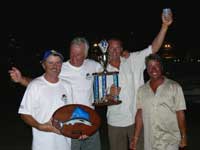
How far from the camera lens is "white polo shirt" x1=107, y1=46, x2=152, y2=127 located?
5535 millimetres

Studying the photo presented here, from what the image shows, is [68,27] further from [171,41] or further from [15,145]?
→ [15,145]

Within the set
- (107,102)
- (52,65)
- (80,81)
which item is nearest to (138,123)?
(107,102)

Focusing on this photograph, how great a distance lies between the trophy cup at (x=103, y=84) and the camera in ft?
17.4

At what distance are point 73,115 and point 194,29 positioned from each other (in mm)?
33157

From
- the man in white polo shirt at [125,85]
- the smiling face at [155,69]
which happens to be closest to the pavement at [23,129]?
the man in white polo shirt at [125,85]

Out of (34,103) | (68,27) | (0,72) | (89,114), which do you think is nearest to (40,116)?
(34,103)

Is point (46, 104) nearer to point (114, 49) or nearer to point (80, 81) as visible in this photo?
point (80, 81)

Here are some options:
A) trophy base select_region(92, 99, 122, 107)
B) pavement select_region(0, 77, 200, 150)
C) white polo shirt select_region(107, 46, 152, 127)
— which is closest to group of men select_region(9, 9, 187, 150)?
white polo shirt select_region(107, 46, 152, 127)

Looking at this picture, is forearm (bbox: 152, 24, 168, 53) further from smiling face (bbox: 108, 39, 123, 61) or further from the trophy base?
the trophy base

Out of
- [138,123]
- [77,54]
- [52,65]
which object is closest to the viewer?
[52,65]

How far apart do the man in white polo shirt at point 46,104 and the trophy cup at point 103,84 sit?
0.96 metres

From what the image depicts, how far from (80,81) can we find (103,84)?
0.37 meters

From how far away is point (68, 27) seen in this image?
4209 centimetres

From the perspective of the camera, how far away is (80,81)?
17.3 ft
